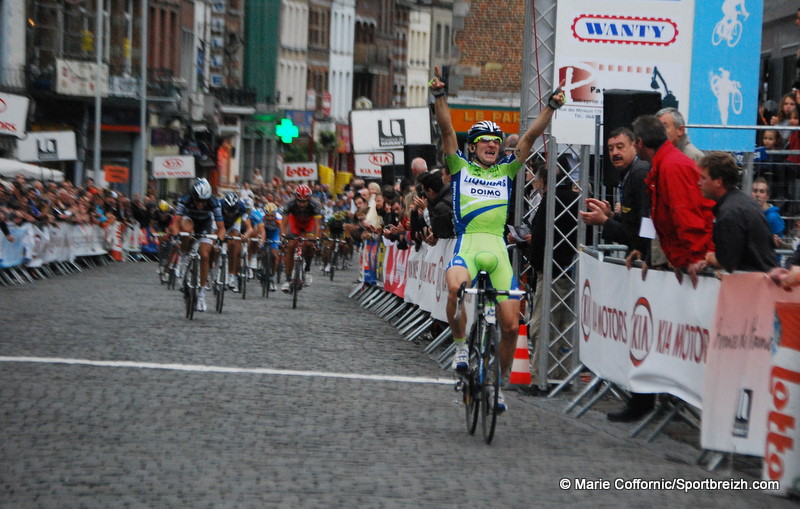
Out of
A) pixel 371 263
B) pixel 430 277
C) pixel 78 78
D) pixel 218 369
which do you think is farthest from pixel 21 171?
pixel 218 369

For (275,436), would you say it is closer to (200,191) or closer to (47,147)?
(200,191)

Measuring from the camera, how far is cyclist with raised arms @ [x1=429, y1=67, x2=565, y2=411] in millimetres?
11484

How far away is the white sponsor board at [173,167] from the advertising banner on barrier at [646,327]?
40483 millimetres

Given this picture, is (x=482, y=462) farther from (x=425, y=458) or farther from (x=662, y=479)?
(x=662, y=479)

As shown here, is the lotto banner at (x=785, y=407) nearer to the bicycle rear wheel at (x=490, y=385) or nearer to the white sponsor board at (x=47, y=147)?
the bicycle rear wheel at (x=490, y=385)

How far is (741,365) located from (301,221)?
18.2m

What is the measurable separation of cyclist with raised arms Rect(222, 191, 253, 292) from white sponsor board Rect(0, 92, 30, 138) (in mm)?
6325

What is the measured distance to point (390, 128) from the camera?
1662 inches

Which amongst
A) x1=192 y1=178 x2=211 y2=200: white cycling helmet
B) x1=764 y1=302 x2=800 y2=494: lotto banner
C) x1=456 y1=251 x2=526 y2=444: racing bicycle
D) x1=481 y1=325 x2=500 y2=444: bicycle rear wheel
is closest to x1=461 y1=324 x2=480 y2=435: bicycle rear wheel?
x1=456 y1=251 x2=526 y2=444: racing bicycle

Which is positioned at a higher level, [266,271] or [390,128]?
[390,128]

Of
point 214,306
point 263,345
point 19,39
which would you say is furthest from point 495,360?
point 19,39

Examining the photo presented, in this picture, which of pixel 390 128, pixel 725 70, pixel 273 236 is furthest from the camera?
pixel 390 128

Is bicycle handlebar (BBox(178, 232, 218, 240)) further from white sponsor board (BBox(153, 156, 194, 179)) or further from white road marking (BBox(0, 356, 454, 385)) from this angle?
white sponsor board (BBox(153, 156, 194, 179))

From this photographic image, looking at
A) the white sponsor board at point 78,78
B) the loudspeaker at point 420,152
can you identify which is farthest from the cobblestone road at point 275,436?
the white sponsor board at point 78,78
